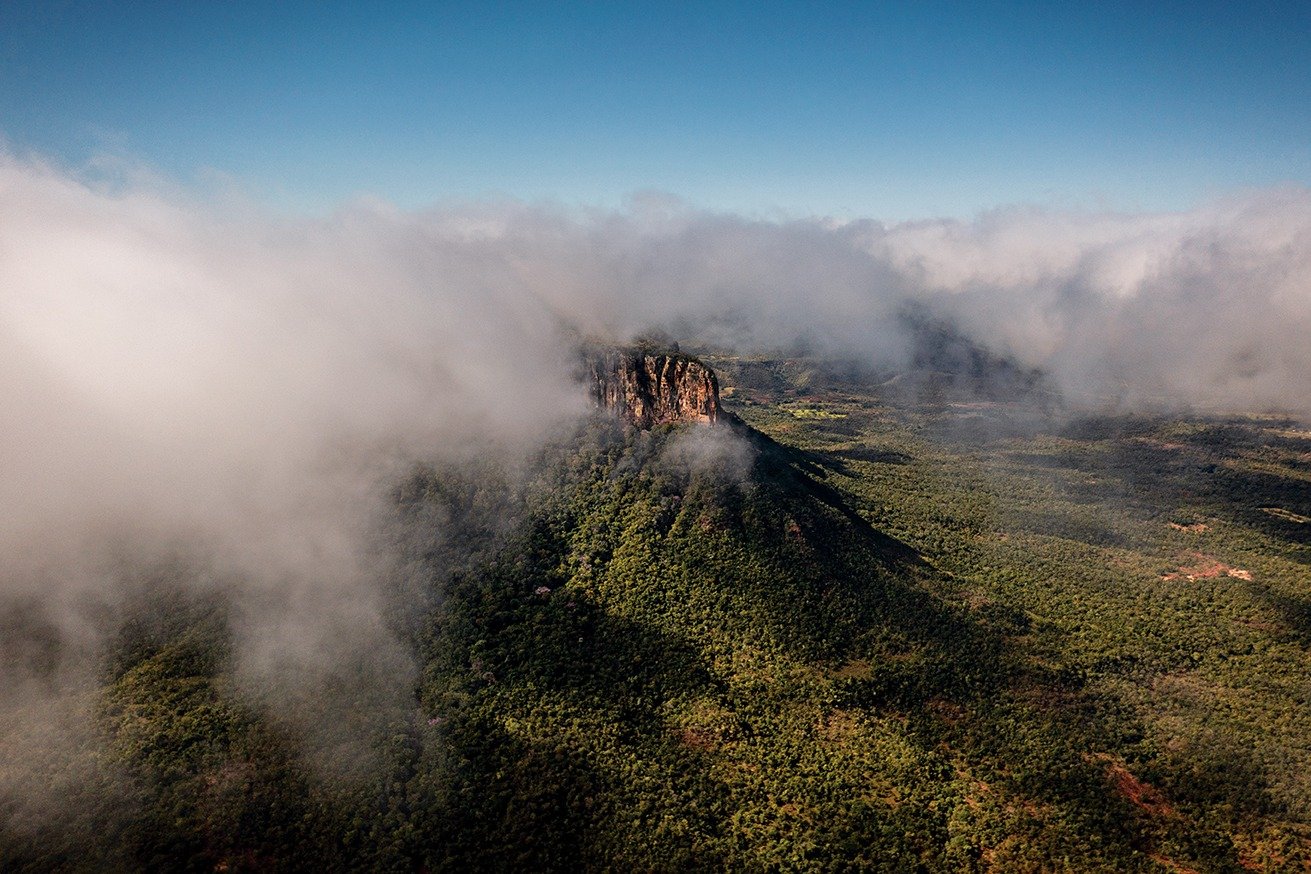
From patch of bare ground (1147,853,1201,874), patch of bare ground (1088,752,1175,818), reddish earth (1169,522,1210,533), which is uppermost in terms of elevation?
reddish earth (1169,522,1210,533)

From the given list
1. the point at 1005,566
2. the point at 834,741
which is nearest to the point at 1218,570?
the point at 1005,566

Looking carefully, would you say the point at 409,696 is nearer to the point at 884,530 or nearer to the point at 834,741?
the point at 834,741

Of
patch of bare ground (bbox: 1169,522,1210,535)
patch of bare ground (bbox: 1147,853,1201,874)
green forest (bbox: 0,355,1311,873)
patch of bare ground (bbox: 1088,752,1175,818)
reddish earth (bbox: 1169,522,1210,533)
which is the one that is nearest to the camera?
patch of bare ground (bbox: 1147,853,1201,874)

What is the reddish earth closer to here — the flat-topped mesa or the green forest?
the green forest

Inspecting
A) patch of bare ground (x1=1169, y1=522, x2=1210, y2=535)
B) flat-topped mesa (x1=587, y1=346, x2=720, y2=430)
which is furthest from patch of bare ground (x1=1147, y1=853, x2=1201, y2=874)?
patch of bare ground (x1=1169, y1=522, x2=1210, y2=535)

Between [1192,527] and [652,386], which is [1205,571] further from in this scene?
[652,386]

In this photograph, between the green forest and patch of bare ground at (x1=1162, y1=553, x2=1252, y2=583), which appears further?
patch of bare ground at (x1=1162, y1=553, x2=1252, y2=583)

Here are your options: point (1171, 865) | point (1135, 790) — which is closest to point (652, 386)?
point (1135, 790)
